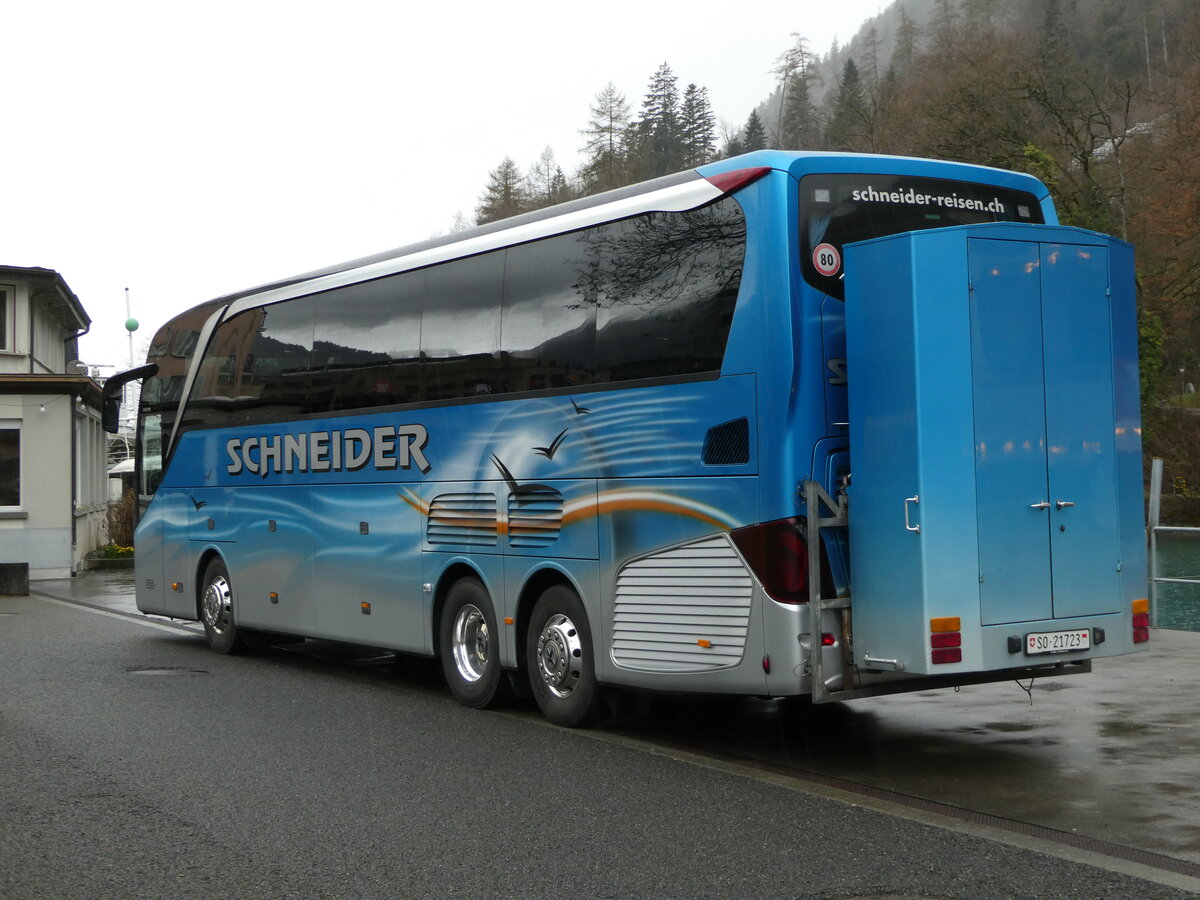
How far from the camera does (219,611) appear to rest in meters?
16.0

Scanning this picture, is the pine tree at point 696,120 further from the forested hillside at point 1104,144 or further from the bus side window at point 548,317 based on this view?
the bus side window at point 548,317

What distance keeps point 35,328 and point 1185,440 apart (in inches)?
1327

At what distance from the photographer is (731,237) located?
347 inches

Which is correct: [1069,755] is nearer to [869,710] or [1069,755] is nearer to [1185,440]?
[869,710]

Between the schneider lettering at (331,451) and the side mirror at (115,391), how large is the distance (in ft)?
8.72

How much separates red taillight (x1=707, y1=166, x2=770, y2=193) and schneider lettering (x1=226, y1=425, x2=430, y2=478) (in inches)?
156

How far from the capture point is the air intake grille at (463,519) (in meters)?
11.2

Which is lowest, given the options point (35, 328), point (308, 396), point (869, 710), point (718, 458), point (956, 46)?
point (869, 710)

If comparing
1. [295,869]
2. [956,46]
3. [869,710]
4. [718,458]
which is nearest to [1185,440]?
[956,46]

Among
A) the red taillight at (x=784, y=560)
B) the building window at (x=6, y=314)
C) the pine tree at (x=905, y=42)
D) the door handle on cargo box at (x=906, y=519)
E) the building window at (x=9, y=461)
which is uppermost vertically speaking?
the pine tree at (x=905, y=42)

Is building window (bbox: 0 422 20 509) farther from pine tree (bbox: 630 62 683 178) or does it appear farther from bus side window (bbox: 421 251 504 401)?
pine tree (bbox: 630 62 683 178)

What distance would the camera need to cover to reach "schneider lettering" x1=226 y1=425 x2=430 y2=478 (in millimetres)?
12164

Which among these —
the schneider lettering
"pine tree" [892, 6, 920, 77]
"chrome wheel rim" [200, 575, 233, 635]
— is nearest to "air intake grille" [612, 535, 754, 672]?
the schneider lettering

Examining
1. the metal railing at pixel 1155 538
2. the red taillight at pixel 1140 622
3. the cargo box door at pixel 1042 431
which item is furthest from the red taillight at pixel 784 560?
the metal railing at pixel 1155 538
